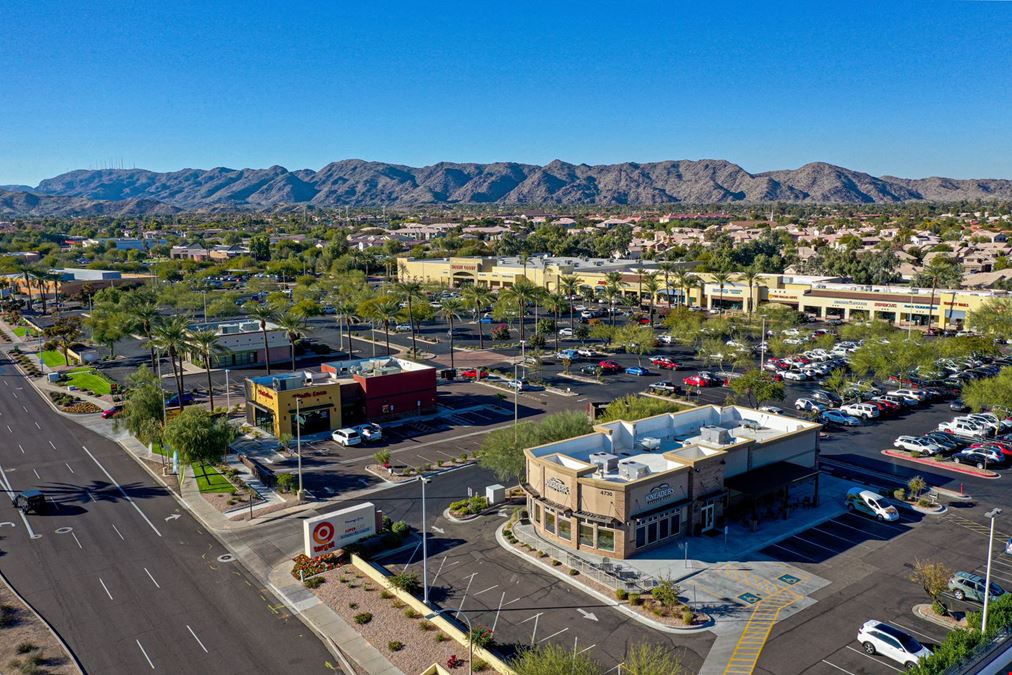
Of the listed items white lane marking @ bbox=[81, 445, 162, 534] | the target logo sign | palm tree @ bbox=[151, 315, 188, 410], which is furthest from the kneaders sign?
palm tree @ bbox=[151, 315, 188, 410]

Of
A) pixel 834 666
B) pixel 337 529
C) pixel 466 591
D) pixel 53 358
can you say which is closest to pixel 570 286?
pixel 53 358

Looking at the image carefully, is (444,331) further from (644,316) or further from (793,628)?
(793,628)

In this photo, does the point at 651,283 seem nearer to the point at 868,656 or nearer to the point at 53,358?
the point at 53,358

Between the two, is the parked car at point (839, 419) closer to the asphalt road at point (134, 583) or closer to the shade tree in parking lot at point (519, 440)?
the shade tree in parking lot at point (519, 440)

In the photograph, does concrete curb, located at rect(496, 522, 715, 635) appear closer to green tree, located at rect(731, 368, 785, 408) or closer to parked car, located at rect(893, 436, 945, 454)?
green tree, located at rect(731, 368, 785, 408)

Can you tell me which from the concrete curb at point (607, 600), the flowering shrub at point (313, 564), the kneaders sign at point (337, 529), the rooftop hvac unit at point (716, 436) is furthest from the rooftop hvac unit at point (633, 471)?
the flowering shrub at point (313, 564)

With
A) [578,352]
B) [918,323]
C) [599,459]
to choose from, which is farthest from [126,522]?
[918,323]

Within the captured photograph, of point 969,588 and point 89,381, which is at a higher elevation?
point 969,588
